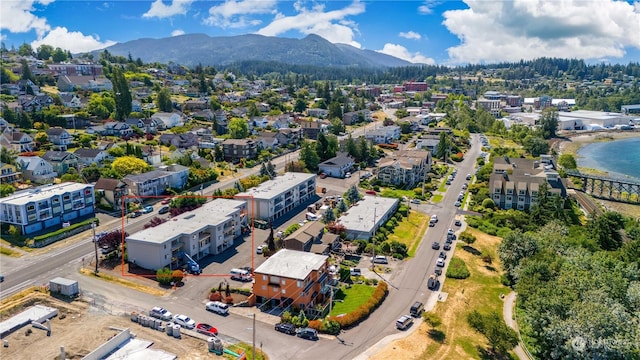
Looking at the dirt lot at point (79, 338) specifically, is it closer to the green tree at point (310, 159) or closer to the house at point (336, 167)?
the house at point (336, 167)

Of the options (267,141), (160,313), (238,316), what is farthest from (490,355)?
(267,141)

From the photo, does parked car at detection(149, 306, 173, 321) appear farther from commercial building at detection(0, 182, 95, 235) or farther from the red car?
commercial building at detection(0, 182, 95, 235)

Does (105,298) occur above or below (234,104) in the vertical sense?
below

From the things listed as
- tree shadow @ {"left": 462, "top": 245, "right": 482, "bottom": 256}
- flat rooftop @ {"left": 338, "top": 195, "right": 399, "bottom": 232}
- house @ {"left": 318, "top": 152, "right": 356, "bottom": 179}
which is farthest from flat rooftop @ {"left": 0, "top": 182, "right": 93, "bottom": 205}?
tree shadow @ {"left": 462, "top": 245, "right": 482, "bottom": 256}

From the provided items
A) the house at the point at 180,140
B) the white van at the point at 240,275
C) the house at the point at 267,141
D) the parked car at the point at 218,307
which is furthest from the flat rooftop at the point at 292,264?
the house at the point at 267,141

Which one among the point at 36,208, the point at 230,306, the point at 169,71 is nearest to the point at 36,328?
the point at 230,306

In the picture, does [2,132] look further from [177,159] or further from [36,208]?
[36,208]
